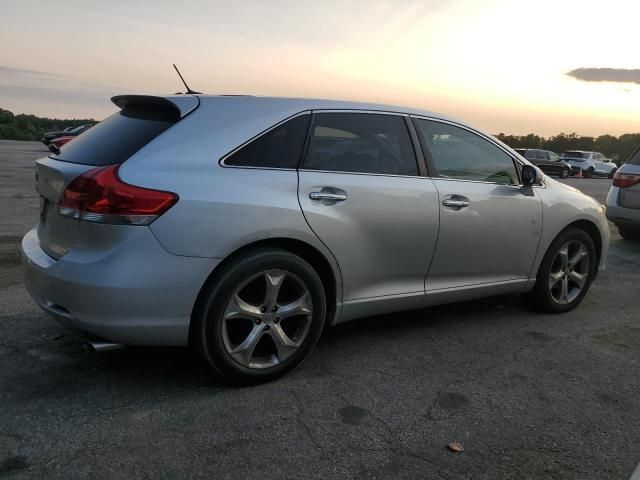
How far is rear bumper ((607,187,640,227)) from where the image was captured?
315 inches

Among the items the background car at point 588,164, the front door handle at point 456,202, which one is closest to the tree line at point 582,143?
the background car at point 588,164

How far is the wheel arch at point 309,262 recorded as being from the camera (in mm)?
2992

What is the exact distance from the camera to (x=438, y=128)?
4105 millimetres

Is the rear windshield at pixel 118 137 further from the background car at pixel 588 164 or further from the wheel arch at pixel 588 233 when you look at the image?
the background car at pixel 588 164

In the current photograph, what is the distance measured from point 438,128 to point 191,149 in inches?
74.7

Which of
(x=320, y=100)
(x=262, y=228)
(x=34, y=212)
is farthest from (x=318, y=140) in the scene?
(x=34, y=212)

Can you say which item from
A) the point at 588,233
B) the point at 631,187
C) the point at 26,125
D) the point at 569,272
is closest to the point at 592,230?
the point at 588,233

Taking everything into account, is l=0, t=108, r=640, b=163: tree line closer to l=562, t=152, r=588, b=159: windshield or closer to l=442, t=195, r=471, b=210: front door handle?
l=562, t=152, r=588, b=159: windshield

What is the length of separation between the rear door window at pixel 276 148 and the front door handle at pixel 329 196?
208mm

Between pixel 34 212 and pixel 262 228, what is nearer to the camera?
pixel 262 228

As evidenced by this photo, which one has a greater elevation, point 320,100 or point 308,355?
point 320,100

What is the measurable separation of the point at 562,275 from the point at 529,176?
38.5 inches

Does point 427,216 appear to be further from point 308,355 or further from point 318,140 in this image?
point 308,355

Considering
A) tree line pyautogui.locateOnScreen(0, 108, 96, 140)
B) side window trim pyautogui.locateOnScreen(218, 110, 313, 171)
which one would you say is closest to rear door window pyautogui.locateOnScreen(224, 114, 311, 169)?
side window trim pyautogui.locateOnScreen(218, 110, 313, 171)
